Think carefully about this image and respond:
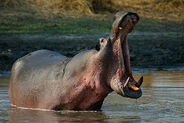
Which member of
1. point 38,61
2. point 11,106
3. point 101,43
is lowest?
point 11,106

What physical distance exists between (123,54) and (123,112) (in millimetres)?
876

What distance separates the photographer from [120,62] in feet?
Answer: 19.6

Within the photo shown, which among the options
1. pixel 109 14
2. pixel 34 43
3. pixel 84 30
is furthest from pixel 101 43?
pixel 109 14

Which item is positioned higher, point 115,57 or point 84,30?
point 115,57

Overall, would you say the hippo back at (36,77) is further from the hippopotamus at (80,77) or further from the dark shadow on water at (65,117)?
the dark shadow on water at (65,117)

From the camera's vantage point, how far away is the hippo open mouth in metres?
5.72

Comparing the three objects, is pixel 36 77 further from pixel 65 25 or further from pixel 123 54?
pixel 65 25

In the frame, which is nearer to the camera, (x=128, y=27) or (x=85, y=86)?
(x=128, y=27)

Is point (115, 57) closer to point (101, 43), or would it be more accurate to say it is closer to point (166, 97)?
point (101, 43)

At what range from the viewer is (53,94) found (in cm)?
651

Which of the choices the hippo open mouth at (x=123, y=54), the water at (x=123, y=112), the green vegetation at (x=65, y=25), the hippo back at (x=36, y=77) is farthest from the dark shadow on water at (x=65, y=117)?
the green vegetation at (x=65, y=25)

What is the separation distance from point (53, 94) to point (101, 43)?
0.89 meters

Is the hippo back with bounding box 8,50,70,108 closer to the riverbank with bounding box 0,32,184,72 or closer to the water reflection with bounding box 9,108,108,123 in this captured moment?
the water reflection with bounding box 9,108,108,123

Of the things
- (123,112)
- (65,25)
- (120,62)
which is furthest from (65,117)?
(65,25)
